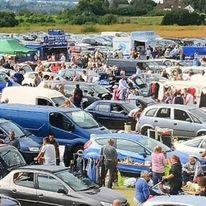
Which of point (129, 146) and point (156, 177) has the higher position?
point (129, 146)

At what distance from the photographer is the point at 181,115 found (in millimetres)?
26438

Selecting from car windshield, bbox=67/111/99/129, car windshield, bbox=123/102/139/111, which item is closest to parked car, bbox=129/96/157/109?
car windshield, bbox=123/102/139/111

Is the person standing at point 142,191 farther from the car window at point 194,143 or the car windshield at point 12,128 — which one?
the car windshield at point 12,128

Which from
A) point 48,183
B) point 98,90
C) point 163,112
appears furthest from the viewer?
point 98,90

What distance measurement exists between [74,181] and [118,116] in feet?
38.9

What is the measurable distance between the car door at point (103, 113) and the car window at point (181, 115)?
2.82 meters

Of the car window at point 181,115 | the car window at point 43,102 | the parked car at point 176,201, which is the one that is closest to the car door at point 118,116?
the car window at point 181,115

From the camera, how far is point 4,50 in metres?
52.2

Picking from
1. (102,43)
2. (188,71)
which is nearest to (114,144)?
(188,71)

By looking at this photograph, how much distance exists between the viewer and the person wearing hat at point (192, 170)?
18.7 meters

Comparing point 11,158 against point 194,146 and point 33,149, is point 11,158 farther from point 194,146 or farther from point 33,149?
point 194,146

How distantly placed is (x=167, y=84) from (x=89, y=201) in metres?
17.7

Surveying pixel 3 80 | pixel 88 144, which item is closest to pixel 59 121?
pixel 88 144

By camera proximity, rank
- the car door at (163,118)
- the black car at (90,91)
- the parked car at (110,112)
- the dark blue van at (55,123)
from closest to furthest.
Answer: the dark blue van at (55,123) → the car door at (163,118) → the parked car at (110,112) → the black car at (90,91)
